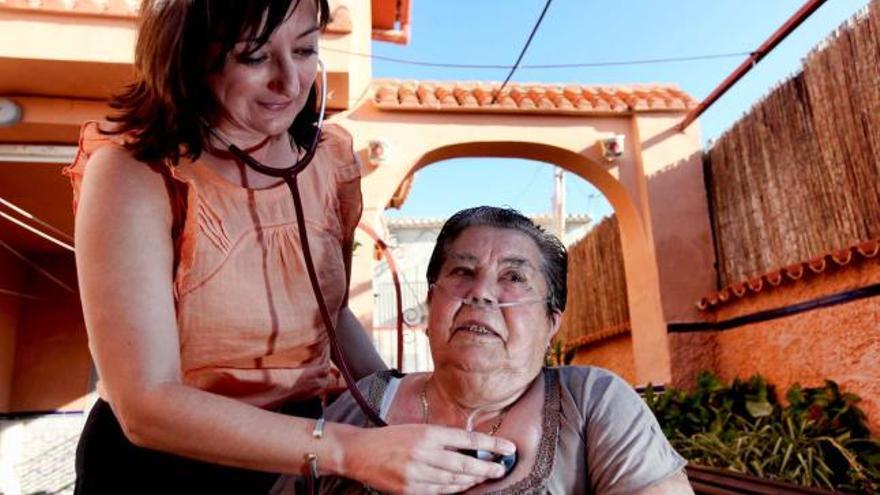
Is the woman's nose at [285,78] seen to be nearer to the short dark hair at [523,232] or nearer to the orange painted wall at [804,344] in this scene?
the short dark hair at [523,232]

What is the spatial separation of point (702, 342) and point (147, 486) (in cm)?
499

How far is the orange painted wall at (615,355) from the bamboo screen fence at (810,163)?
5.58 feet

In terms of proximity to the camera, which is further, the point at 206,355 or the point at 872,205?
the point at 872,205

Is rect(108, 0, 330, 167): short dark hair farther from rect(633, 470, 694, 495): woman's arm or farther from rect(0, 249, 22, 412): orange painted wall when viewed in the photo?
rect(0, 249, 22, 412): orange painted wall

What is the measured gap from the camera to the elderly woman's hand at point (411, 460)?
0.92m

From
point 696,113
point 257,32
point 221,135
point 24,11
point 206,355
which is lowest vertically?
point 206,355

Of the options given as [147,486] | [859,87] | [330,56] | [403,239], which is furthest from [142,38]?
[403,239]

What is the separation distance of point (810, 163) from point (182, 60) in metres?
4.20

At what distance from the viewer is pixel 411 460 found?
91cm

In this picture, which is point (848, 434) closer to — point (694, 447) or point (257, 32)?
point (694, 447)

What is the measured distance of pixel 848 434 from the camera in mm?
3711

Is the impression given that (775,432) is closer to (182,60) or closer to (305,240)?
(305,240)

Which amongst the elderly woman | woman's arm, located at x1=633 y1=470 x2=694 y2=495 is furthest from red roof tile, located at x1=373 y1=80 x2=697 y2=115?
woman's arm, located at x1=633 y1=470 x2=694 y2=495

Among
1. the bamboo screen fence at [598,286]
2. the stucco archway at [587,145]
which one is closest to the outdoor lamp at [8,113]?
the stucco archway at [587,145]
